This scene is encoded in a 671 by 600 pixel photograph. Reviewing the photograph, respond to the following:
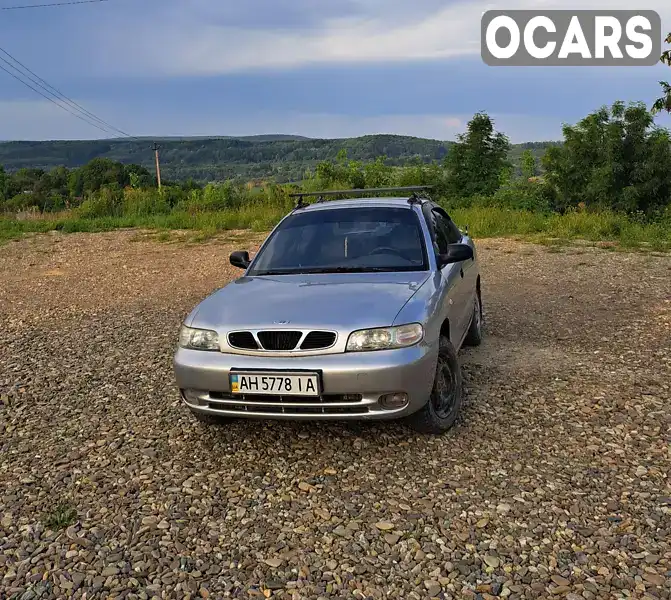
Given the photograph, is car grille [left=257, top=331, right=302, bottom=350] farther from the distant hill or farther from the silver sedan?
the distant hill

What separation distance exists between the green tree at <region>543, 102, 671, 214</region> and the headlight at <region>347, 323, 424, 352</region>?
25818 mm

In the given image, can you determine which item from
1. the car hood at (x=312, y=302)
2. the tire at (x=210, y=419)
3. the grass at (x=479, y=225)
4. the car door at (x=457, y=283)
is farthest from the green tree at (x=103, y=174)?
the tire at (x=210, y=419)

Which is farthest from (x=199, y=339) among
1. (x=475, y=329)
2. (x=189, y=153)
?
(x=189, y=153)

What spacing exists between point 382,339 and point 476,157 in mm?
29930

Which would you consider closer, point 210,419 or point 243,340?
point 243,340

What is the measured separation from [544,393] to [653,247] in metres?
9.88

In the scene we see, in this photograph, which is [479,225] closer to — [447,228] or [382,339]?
[447,228]

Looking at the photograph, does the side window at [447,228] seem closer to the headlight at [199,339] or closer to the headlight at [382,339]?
the headlight at [382,339]

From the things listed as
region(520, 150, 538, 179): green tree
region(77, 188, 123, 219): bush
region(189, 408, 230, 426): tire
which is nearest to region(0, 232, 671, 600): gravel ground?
region(189, 408, 230, 426): tire

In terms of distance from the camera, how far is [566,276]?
10508 mm

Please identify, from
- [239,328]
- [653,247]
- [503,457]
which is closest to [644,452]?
[503,457]

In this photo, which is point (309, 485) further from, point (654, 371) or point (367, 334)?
point (654, 371)

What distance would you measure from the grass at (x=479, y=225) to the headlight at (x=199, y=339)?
463 inches

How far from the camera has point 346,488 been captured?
11.5 ft
